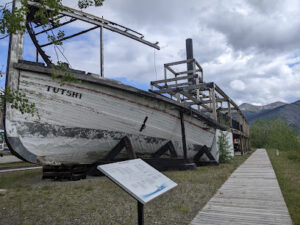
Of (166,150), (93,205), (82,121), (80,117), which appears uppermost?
(80,117)

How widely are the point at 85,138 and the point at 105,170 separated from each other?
4403 mm

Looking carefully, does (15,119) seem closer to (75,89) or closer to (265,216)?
(75,89)

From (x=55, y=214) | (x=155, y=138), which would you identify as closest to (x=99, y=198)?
(x=55, y=214)

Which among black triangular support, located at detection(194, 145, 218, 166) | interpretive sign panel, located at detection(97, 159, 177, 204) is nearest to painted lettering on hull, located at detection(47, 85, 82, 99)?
interpretive sign panel, located at detection(97, 159, 177, 204)

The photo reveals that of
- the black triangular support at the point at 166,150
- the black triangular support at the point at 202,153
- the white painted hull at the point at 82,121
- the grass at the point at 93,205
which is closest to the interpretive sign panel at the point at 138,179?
the grass at the point at 93,205

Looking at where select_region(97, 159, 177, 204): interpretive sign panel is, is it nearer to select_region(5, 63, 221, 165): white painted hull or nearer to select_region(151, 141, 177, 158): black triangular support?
select_region(5, 63, 221, 165): white painted hull

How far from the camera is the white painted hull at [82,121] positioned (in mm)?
5484

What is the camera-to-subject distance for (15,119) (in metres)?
5.31

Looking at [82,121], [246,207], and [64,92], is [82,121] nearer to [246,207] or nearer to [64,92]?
[64,92]

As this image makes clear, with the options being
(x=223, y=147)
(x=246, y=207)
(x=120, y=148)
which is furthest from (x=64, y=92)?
(x=223, y=147)

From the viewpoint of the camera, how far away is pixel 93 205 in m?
4.04

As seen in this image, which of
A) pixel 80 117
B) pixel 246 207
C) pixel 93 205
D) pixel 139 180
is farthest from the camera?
pixel 80 117

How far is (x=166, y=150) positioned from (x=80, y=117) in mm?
3576

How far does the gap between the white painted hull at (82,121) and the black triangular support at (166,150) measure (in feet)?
0.55
